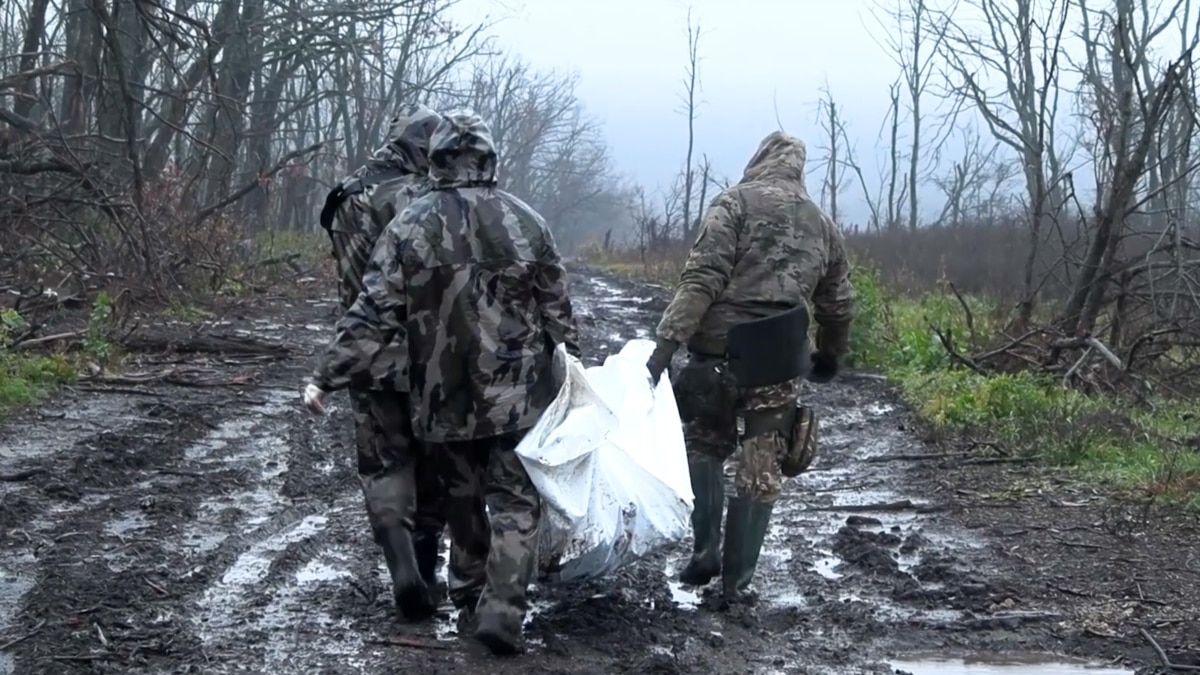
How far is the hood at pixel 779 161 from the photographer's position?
6004 mm

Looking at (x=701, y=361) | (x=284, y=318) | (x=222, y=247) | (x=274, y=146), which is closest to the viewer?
(x=701, y=361)

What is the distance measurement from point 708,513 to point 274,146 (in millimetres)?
43917

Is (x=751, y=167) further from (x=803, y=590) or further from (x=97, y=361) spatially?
(x=97, y=361)

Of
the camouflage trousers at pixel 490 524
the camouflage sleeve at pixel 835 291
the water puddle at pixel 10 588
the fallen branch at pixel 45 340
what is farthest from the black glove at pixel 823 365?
the fallen branch at pixel 45 340

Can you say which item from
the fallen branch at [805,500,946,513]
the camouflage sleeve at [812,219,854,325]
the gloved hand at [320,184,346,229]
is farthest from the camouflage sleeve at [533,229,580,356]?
the fallen branch at [805,500,946,513]

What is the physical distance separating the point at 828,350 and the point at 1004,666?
1645mm

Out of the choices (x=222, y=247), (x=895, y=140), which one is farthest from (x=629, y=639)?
(x=895, y=140)

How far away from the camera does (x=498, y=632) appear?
476 cm

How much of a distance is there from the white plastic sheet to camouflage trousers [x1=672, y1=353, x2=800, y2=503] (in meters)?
0.36

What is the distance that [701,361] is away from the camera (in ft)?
19.6

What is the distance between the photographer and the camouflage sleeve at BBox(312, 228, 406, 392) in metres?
4.93

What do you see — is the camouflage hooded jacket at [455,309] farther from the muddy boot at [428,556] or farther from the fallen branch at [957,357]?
the fallen branch at [957,357]

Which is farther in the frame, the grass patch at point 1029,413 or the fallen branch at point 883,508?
the grass patch at point 1029,413

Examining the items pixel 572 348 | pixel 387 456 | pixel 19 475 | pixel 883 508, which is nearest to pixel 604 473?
pixel 572 348
